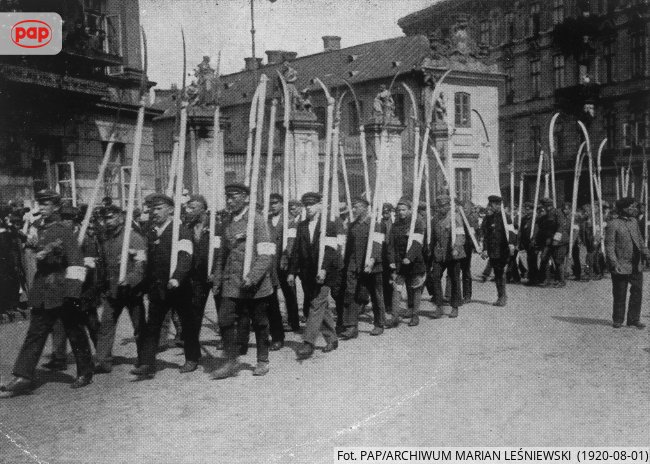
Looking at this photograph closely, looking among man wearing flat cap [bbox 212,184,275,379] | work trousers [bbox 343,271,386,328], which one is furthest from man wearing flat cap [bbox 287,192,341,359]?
man wearing flat cap [bbox 212,184,275,379]

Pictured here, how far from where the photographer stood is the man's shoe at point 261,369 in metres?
7.09

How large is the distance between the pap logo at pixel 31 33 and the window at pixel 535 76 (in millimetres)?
38406

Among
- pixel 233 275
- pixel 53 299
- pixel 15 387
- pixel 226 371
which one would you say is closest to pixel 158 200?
pixel 233 275

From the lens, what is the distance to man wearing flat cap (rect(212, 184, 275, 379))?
7.07 meters

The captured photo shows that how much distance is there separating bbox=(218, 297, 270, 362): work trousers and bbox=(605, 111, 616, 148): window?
32.9 metres

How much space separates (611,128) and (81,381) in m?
35.0

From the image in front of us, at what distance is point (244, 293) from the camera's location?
278 inches

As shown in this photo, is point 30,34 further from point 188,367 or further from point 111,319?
point 188,367

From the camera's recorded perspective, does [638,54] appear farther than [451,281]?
Yes

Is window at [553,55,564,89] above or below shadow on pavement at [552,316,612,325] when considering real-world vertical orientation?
above

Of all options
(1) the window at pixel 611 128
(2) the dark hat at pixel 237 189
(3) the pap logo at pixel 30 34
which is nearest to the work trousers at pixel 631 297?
(2) the dark hat at pixel 237 189

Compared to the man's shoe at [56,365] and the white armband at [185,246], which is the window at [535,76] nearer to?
the white armband at [185,246]

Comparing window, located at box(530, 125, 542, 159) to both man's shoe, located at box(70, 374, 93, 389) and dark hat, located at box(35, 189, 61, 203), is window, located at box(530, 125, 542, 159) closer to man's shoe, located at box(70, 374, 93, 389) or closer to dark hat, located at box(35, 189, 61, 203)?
dark hat, located at box(35, 189, 61, 203)

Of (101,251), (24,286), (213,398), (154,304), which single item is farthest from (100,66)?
(213,398)
